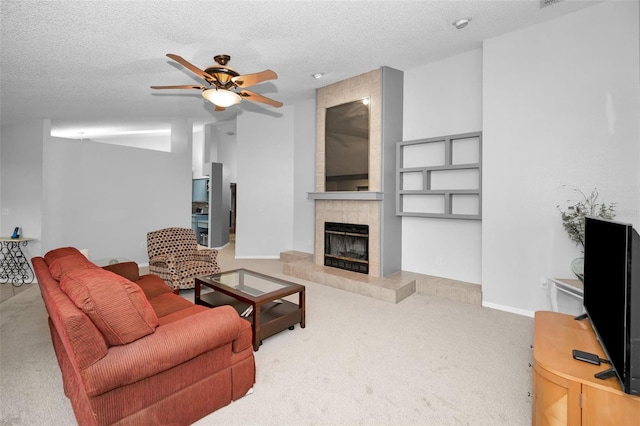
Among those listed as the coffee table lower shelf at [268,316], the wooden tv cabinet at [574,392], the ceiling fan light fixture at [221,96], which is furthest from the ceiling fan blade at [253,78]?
the wooden tv cabinet at [574,392]

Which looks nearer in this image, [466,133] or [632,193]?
[632,193]

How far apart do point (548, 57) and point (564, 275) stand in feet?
7.56

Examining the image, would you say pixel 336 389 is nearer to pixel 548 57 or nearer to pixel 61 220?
pixel 548 57

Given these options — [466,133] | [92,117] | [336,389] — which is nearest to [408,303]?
[336,389]

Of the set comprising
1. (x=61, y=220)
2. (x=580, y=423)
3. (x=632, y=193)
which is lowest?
(x=580, y=423)

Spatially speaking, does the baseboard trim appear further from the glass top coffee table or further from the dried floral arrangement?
the glass top coffee table

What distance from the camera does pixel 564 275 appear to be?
10.4 ft

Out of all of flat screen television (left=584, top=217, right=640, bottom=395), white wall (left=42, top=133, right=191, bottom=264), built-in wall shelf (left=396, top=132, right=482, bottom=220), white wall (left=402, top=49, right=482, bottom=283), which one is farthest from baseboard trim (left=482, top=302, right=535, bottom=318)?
white wall (left=42, top=133, right=191, bottom=264)

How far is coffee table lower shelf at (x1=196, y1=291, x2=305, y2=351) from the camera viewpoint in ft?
8.55

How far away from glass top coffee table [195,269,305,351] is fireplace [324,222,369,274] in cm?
170

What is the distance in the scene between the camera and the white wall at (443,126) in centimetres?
→ 404

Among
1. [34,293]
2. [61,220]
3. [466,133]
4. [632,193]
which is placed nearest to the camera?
[632,193]

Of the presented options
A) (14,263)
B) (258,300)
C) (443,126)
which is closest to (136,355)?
(258,300)

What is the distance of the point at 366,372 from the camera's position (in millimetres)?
2270
